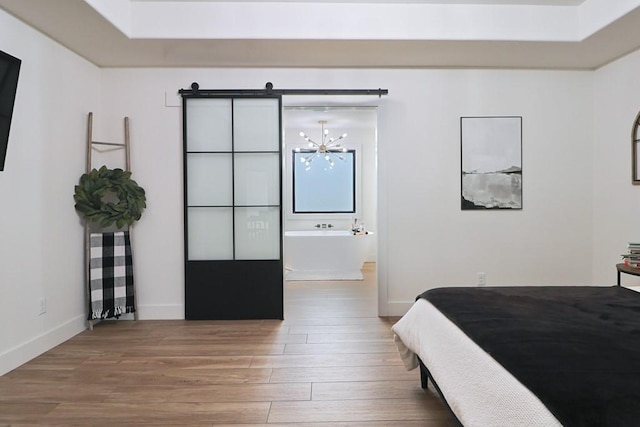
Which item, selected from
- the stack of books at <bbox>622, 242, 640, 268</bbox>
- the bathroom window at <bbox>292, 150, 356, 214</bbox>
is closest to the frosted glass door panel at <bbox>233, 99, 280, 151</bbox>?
the stack of books at <bbox>622, 242, 640, 268</bbox>

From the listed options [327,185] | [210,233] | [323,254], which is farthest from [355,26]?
[327,185]

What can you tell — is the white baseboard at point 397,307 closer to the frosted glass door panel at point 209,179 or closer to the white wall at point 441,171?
the white wall at point 441,171

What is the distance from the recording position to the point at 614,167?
3842mm

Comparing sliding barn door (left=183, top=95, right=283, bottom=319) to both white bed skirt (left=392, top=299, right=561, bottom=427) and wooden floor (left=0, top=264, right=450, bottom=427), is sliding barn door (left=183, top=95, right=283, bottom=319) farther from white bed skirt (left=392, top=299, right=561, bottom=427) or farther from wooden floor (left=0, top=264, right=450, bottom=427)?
white bed skirt (left=392, top=299, right=561, bottom=427)

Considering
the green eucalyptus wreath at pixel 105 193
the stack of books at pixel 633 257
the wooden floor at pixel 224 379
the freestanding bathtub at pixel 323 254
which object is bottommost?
the wooden floor at pixel 224 379

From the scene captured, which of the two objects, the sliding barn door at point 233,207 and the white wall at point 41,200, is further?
the sliding barn door at point 233,207

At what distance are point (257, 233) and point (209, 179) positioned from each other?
2.30 feet

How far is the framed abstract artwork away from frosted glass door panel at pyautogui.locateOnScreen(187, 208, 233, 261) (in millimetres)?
2325

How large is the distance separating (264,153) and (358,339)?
1941mm

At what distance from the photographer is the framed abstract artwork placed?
405 cm

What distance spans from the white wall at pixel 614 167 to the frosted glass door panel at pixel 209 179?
357 centimetres

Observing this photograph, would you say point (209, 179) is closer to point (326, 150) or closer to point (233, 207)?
point (233, 207)

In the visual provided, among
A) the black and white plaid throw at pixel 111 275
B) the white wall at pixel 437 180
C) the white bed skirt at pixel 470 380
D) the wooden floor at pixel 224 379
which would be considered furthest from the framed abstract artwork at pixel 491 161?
the black and white plaid throw at pixel 111 275

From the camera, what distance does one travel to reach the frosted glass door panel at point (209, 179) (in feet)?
13.2
